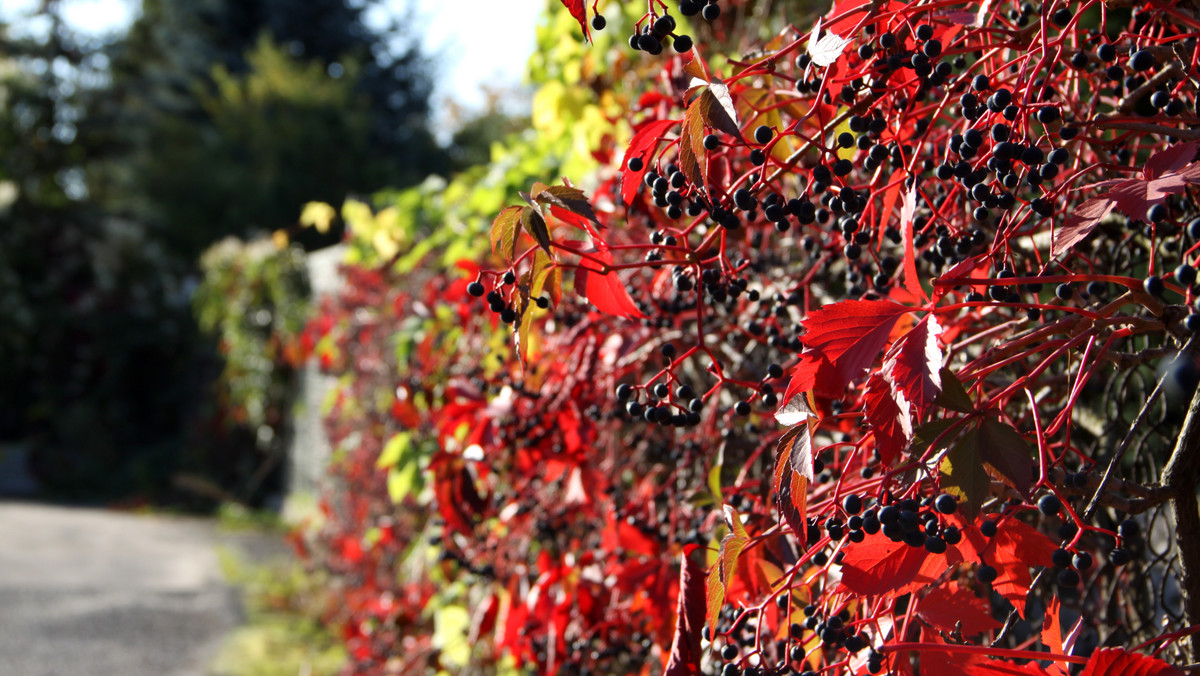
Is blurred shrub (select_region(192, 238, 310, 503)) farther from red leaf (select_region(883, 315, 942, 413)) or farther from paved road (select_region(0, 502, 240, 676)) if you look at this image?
red leaf (select_region(883, 315, 942, 413))

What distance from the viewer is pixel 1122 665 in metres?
0.74

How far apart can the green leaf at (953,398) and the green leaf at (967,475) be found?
0.02 m

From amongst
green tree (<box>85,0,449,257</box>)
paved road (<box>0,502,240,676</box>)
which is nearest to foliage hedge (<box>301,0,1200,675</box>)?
paved road (<box>0,502,240,676</box>)

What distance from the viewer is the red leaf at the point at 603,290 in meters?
1.09

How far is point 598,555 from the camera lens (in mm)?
1818

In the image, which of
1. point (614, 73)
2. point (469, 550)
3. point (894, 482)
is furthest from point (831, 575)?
point (614, 73)

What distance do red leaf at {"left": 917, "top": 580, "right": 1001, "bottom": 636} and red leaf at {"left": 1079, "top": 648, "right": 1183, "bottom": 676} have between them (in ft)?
0.63

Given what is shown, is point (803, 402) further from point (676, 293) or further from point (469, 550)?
point (469, 550)

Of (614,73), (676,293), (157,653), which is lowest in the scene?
(157,653)

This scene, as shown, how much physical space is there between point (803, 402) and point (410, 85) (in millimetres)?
18503

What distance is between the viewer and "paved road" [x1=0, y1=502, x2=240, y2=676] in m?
4.64

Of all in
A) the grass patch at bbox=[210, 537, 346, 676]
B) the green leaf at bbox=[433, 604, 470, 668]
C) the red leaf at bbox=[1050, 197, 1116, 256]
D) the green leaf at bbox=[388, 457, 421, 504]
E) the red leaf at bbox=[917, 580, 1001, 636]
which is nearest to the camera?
the red leaf at bbox=[1050, 197, 1116, 256]

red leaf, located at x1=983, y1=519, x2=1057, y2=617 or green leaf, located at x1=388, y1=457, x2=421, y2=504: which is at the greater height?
green leaf, located at x1=388, y1=457, x2=421, y2=504

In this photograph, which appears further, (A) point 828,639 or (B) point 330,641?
(B) point 330,641
